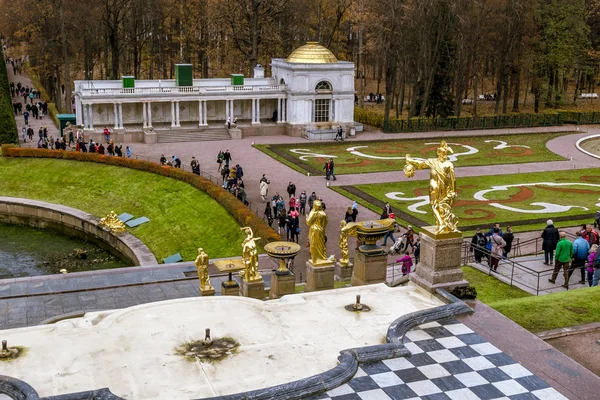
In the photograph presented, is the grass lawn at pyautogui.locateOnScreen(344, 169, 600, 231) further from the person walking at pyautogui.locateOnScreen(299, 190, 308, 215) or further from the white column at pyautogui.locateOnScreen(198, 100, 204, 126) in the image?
the white column at pyautogui.locateOnScreen(198, 100, 204, 126)

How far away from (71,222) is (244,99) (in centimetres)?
2539

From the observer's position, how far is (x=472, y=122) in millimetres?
68625

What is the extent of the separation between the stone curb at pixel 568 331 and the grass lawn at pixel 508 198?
55.8ft

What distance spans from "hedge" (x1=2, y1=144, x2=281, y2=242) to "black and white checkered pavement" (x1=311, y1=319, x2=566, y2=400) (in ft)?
54.1

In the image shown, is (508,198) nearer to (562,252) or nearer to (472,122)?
(562,252)

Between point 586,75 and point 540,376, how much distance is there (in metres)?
82.1

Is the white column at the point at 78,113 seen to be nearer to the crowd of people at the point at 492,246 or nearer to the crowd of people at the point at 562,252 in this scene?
the crowd of people at the point at 492,246

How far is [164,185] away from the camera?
4559cm

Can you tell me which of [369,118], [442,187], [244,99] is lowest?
[369,118]

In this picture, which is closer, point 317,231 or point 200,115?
point 317,231

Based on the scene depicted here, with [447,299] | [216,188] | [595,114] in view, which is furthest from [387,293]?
[595,114]

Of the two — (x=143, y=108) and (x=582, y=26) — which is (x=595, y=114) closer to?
(x=582, y=26)

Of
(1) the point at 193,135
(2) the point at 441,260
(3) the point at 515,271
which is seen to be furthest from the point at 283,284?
(1) the point at 193,135

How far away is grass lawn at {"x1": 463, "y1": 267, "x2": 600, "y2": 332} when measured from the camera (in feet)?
64.8
